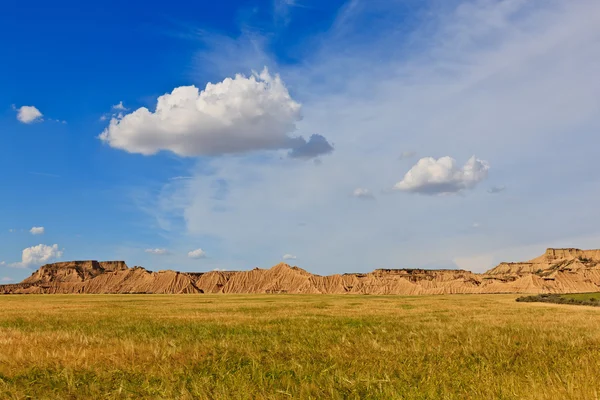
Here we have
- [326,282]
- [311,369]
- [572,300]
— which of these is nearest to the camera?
[311,369]

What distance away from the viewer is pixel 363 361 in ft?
26.0

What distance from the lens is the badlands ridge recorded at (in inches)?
5591

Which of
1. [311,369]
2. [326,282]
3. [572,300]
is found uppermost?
[326,282]

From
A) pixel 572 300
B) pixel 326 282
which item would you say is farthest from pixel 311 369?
pixel 326 282

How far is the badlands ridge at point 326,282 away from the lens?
14200 cm

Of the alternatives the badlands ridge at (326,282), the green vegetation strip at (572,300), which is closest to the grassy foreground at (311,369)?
the green vegetation strip at (572,300)

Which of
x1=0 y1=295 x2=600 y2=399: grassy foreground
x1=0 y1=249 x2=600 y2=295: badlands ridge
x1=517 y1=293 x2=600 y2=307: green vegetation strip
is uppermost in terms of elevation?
x1=0 y1=249 x2=600 y2=295: badlands ridge

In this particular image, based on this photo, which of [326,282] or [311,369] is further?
[326,282]

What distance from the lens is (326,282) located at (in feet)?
549

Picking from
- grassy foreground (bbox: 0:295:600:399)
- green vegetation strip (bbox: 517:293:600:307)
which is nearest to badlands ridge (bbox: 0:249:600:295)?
green vegetation strip (bbox: 517:293:600:307)

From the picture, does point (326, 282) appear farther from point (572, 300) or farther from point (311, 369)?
point (311, 369)

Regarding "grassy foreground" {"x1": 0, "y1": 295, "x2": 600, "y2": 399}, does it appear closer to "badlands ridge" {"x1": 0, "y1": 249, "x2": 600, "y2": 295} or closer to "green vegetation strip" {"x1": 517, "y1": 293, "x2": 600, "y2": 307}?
"green vegetation strip" {"x1": 517, "y1": 293, "x2": 600, "y2": 307}

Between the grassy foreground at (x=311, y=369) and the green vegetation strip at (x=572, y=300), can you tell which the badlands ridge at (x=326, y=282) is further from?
the grassy foreground at (x=311, y=369)

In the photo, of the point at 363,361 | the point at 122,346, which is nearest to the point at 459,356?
the point at 363,361
